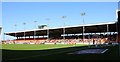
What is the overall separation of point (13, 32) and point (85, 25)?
48781 millimetres

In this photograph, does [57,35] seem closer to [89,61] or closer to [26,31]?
[26,31]

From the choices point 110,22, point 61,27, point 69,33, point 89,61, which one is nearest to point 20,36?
point 69,33

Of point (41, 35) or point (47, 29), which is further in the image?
point (41, 35)

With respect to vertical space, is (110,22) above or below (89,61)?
above

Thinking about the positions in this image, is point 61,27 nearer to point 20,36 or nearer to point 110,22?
point 110,22

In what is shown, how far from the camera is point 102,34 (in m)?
115

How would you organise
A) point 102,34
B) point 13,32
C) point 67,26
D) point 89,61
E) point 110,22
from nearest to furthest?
point 89,61 < point 110,22 < point 67,26 < point 102,34 < point 13,32

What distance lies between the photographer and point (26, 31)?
126438mm

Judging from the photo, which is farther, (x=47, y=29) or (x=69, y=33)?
(x=69, y=33)

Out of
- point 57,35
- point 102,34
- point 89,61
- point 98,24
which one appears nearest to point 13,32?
point 57,35

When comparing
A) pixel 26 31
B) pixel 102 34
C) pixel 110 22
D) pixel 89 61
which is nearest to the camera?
pixel 89 61

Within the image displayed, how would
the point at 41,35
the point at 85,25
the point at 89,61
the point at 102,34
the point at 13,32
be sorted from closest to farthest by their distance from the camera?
the point at 89,61 → the point at 85,25 → the point at 102,34 → the point at 13,32 → the point at 41,35

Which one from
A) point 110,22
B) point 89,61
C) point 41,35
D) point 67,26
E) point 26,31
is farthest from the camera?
point 41,35

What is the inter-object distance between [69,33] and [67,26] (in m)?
21.9
